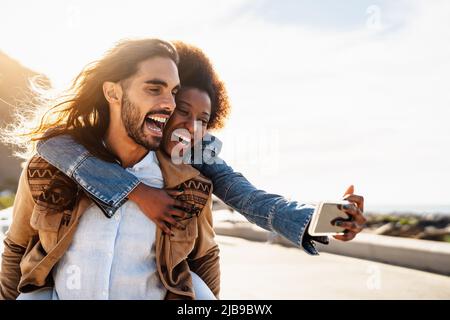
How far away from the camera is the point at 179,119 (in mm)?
2707

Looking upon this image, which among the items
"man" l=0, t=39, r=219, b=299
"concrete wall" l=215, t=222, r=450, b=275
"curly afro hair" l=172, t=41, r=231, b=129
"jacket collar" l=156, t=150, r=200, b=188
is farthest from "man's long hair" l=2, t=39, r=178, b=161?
"concrete wall" l=215, t=222, r=450, b=275

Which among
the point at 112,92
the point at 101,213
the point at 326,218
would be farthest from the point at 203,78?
the point at 326,218

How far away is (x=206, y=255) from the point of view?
2.55 meters

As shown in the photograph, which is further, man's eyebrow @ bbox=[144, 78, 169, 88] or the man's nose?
the man's nose

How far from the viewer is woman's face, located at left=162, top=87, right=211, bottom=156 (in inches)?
103

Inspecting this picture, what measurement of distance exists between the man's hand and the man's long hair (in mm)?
249

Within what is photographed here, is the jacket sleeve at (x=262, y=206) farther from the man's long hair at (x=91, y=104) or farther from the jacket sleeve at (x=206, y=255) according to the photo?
the man's long hair at (x=91, y=104)

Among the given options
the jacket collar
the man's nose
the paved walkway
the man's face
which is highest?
the man's face

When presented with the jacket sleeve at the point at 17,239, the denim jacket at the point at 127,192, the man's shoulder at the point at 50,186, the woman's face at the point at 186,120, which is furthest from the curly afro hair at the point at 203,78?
the jacket sleeve at the point at 17,239

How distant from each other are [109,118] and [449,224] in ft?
98.5

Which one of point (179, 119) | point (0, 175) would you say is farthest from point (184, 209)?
point (0, 175)

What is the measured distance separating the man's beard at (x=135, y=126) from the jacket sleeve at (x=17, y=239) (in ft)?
1.55

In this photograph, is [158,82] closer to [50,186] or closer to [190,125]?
[190,125]

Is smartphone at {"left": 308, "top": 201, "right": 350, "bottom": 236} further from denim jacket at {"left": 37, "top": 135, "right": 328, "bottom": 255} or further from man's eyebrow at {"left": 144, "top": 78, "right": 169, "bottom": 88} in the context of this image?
man's eyebrow at {"left": 144, "top": 78, "right": 169, "bottom": 88}
